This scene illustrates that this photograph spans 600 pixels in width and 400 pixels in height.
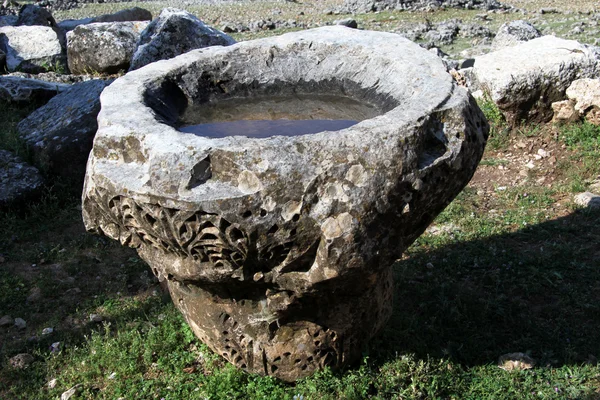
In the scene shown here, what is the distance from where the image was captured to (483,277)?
4.28 meters

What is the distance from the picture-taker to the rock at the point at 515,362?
3.45 meters

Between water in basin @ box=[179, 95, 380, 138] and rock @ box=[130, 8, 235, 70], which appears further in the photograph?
rock @ box=[130, 8, 235, 70]

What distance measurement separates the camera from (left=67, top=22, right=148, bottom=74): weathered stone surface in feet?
29.1

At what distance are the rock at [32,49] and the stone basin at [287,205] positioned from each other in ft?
22.2

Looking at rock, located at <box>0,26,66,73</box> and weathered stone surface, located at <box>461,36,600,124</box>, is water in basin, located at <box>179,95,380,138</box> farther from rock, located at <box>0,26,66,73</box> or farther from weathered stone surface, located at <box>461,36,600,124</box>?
rock, located at <box>0,26,66,73</box>

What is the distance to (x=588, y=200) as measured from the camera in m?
5.01

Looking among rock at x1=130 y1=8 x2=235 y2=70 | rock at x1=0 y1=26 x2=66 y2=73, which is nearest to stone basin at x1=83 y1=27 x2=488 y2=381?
rock at x1=130 y1=8 x2=235 y2=70

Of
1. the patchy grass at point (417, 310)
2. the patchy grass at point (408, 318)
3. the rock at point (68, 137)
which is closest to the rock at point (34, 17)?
the rock at point (68, 137)

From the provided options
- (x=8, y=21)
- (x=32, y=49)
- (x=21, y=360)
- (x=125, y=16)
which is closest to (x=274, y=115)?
(x=21, y=360)

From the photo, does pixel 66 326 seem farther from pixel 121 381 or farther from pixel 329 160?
pixel 329 160

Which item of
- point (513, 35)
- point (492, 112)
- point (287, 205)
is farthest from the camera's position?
point (513, 35)

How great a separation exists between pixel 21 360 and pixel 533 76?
4849 millimetres

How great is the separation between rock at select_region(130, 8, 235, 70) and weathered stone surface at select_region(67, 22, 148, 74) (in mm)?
1096

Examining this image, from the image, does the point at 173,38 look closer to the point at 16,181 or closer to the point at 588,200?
the point at 16,181
